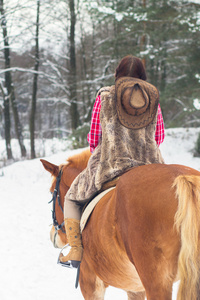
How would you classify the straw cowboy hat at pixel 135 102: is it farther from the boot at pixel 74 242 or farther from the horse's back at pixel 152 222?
the boot at pixel 74 242

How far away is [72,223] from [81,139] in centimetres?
1213

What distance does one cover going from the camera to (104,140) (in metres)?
2.12

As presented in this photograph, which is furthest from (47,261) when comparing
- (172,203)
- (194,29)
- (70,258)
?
(194,29)

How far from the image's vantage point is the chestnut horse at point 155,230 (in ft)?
4.43

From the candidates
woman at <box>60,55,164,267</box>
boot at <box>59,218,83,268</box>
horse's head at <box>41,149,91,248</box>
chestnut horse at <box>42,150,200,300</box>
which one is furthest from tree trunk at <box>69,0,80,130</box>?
chestnut horse at <box>42,150,200,300</box>

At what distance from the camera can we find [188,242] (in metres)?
1.34

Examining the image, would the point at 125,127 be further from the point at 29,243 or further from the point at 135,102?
the point at 29,243

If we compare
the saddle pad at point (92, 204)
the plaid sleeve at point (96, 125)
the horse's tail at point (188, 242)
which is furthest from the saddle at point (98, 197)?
the horse's tail at point (188, 242)

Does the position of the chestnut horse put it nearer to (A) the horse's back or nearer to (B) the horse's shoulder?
(A) the horse's back

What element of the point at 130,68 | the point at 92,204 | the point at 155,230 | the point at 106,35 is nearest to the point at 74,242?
the point at 92,204

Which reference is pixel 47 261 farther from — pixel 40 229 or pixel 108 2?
pixel 108 2

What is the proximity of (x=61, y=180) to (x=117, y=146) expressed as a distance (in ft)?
3.82

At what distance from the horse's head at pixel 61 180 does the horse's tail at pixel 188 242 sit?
161 cm

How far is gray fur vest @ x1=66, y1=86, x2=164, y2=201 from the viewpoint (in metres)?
2.07
